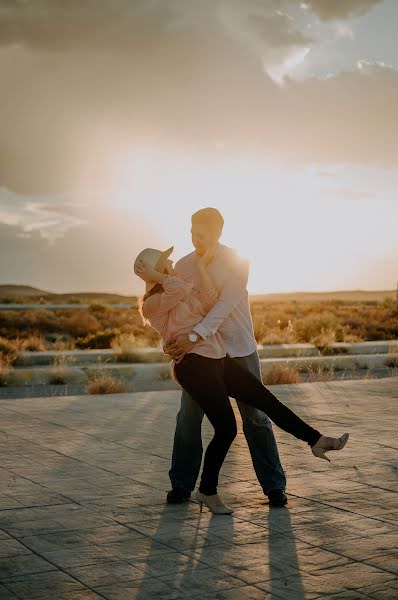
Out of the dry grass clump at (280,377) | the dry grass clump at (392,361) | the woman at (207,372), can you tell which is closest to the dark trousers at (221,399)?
→ the woman at (207,372)

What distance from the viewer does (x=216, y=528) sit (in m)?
5.80

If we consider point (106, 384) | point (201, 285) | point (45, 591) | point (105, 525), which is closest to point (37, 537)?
point (105, 525)

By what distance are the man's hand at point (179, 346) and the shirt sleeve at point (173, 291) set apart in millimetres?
213

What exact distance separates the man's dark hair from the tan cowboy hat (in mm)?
264

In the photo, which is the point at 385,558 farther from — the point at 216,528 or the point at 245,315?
the point at 245,315

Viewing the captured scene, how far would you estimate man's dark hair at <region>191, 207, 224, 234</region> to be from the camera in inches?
247

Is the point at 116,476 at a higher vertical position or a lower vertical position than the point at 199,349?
lower

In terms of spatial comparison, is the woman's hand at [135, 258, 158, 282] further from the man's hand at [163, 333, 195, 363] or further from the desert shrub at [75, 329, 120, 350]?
the desert shrub at [75, 329, 120, 350]

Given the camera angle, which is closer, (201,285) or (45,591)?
(45,591)

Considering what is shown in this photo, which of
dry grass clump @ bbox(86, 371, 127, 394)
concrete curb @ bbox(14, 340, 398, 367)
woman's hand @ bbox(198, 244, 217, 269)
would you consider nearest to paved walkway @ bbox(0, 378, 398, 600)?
woman's hand @ bbox(198, 244, 217, 269)

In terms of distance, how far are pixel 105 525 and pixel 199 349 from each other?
4.04ft

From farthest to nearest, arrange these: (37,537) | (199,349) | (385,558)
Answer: (199,349)
(37,537)
(385,558)

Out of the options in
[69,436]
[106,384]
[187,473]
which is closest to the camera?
[187,473]

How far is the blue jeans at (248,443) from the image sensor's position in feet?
21.1
